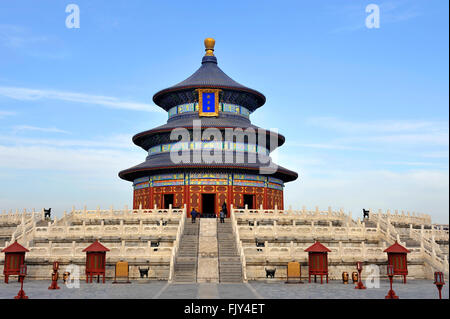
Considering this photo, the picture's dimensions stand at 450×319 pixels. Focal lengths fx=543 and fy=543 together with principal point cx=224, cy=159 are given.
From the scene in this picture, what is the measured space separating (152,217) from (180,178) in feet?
41.4

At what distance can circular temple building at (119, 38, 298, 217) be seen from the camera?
161 ft

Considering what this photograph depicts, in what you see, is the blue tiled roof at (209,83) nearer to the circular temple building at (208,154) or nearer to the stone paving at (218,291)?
the circular temple building at (208,154)

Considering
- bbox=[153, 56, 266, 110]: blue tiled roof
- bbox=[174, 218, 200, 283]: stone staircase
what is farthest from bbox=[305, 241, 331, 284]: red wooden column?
bbox=[153, 56, 266, 110]: blue tiled roof

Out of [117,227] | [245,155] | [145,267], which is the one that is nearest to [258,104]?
[245,155]

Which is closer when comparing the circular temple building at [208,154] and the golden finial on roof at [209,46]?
the circular temple building at [208,154]

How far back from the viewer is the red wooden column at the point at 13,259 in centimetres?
2773

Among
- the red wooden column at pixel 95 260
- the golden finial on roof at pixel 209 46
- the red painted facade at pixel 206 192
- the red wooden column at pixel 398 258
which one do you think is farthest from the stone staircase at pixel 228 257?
the golden finial on roof at pixel 209 46

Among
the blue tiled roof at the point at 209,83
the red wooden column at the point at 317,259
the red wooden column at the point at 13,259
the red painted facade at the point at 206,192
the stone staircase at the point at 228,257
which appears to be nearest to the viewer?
the stone staircase at the point at 228,257

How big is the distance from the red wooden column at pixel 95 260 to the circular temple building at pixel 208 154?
20112mm

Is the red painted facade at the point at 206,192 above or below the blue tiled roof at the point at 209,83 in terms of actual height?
below

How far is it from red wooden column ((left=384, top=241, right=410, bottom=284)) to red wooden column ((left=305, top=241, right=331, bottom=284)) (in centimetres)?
336

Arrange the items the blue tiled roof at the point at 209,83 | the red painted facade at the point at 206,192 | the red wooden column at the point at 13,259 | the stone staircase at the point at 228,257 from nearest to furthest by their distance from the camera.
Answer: the stone staircase at the point at 228,257
the red wooden column at the point at 13,259
the red painted facade at the point at 206,192
the blue tiled roof at the point at 209,83

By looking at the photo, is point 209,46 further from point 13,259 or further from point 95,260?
point 13,259

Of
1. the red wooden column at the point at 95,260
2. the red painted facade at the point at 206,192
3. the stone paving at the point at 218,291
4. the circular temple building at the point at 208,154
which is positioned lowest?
the stone paving at the point at 218,291
